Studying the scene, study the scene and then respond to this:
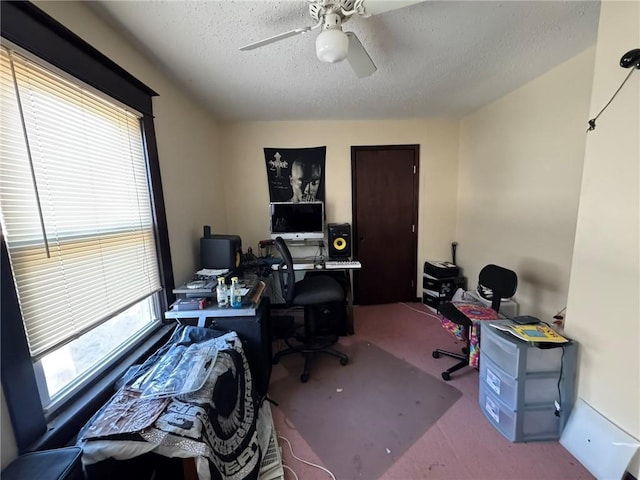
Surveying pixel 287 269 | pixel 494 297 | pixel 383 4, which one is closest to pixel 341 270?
pixel 287 269

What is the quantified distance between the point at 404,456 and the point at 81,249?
6.42 feet

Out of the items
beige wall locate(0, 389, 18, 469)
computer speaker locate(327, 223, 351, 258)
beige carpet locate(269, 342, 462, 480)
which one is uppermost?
computer speaker locate(327, 223, 351, 258)

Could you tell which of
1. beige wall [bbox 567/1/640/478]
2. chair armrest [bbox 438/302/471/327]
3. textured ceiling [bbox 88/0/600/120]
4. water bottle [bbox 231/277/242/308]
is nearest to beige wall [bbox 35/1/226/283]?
textured ceiling [bbox 88/0/600/120]

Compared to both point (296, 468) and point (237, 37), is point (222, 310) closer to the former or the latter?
point (296, 468)

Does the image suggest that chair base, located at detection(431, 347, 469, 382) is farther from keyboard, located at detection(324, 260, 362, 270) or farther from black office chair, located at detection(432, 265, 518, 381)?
keyboard, located at detection(324, 260, 362, 270)

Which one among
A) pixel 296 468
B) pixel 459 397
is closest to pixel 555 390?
pixel 459 397

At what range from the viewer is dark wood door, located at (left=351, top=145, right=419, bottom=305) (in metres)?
3.26

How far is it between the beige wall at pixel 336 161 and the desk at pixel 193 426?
2.00 meters

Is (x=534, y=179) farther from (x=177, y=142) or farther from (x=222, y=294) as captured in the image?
(x=177, y=142)

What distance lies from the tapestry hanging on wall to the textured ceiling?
0.64m

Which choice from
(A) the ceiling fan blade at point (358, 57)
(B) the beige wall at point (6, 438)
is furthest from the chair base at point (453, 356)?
(B) the beige wall at point (6, 438)

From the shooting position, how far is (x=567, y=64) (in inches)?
73.6

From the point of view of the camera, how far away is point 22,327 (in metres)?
0.92

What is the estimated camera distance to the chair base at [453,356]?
2.01 m
